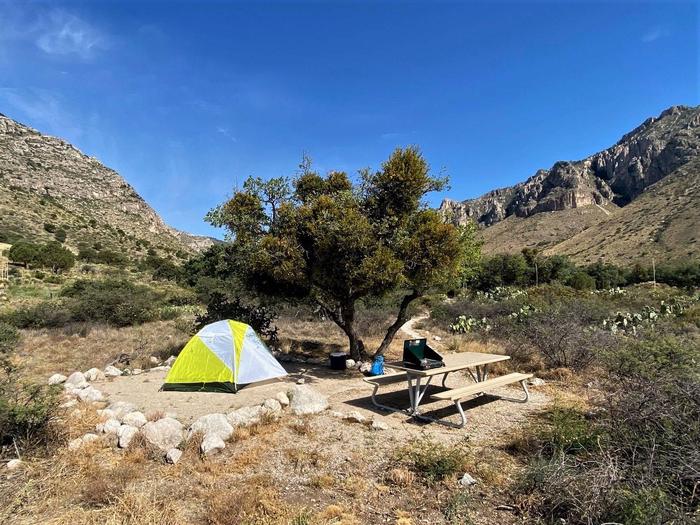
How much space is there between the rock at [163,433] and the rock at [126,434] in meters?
0.13

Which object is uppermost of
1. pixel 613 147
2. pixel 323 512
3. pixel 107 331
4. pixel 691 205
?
pixel 613 147

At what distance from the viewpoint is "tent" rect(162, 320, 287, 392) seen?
9.29 meters

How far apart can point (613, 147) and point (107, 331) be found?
132 meters

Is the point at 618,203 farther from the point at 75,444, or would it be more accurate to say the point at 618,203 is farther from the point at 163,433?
the point at 75,444

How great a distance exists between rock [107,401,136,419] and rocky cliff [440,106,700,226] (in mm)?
74337

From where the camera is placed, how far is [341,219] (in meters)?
9.95

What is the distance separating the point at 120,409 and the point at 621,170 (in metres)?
121

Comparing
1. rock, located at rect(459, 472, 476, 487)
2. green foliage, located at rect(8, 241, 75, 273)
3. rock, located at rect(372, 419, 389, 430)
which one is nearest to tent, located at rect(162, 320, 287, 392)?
rock, located at rect(372, 419, 389, 430)

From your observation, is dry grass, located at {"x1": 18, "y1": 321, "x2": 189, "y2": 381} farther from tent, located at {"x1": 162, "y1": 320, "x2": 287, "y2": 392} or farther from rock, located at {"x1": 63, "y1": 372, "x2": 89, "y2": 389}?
tent, located at {"x1": 162, "y1": 320, "x2": 287, "y2": 392}

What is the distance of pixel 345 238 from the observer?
9664 millimetres

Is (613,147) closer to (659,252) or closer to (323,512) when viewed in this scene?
(659,252)

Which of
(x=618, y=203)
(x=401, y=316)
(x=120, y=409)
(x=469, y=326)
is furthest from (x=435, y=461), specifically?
(x=618, y=203)

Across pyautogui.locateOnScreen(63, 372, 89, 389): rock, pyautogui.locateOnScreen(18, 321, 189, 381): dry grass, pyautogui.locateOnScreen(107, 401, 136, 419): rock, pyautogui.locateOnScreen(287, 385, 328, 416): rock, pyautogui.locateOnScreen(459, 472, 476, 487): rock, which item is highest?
pyautogui.locateOnScreen(18, 321, 189, 381): dry grass

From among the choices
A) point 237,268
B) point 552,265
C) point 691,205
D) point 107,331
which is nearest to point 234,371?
point 237,268
